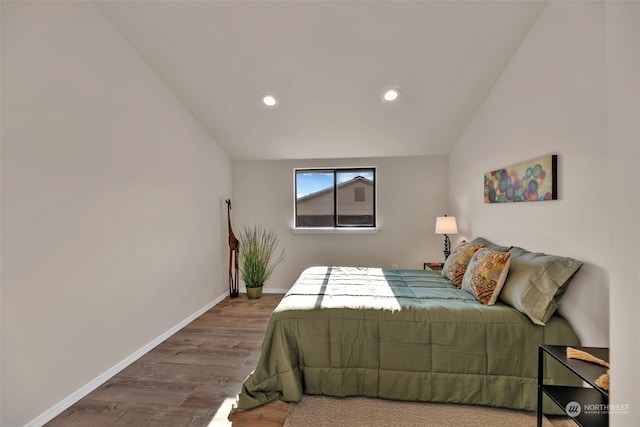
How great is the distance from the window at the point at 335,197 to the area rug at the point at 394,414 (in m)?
2.70

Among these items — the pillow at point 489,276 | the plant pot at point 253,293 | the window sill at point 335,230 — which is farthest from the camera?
the window sill at point 335,230

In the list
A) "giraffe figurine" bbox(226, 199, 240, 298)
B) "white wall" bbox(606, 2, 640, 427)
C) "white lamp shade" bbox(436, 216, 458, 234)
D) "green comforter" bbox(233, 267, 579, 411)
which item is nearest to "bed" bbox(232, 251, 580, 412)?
"green comforter" bbox(233, 267, 579, 411)

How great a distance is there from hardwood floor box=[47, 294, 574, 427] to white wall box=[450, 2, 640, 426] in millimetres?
1019

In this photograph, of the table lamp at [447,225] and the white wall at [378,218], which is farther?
the white wall at [378,218]

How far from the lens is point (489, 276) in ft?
6.63

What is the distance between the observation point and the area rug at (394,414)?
1664 millimetres

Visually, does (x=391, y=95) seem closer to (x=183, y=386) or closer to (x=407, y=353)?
(x=407, y=353)

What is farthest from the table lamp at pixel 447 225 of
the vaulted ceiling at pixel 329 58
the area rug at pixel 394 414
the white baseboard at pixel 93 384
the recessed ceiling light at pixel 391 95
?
the white baseboard at pixel 93 384

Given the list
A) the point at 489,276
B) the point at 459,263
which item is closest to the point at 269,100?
the point at 459,263

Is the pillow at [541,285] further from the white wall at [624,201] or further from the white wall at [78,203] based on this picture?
the white wall at [78,203]

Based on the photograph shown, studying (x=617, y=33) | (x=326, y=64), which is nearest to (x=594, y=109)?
(x=617, y=33)

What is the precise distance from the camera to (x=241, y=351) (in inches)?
99.4

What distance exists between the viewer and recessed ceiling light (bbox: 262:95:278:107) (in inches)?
119

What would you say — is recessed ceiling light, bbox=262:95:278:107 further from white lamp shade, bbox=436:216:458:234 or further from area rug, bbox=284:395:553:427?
area rug, bbox=284:395:553:427
